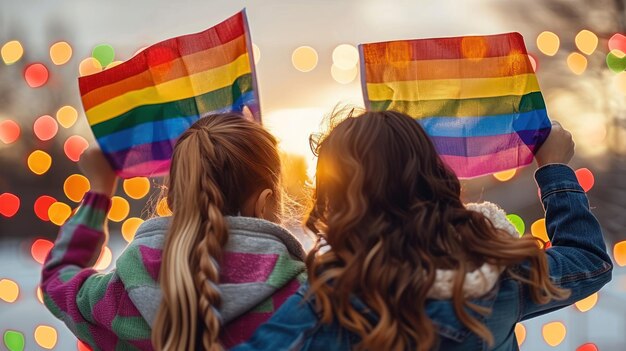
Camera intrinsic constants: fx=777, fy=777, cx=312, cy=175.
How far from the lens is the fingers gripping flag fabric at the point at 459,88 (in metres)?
1.34

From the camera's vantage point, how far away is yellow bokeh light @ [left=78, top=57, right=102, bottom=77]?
188 cm

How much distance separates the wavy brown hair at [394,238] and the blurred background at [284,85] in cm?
68

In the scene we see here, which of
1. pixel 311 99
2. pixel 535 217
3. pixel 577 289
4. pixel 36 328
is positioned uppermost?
pixel 311 99

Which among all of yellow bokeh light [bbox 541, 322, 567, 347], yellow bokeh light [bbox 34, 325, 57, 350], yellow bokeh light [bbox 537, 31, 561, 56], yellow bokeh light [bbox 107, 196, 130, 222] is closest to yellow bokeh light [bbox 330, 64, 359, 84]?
yellow bokeh light [bbox 537, 31, 561, 56]

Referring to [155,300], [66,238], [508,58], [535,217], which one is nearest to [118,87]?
[66,238]

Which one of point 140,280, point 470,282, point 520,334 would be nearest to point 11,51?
point 140,280

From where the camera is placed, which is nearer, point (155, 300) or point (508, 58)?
point (155, 300)

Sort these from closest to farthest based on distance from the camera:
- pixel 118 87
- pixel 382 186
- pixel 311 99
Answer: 1. pixel 382 186
2. pixel 118 87
3. pixel 311 99

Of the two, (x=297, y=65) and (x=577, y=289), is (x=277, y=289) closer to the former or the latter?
(x=577, y=289)

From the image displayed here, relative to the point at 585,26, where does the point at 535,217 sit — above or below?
below

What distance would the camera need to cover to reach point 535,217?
Answer: 2100 millimetres

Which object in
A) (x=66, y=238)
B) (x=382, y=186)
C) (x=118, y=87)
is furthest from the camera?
(x=118, y=87)

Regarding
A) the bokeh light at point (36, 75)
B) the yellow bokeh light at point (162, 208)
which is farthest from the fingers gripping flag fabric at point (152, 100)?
the bokeh light at point (36, 75)

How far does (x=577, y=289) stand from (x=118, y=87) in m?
0.85
